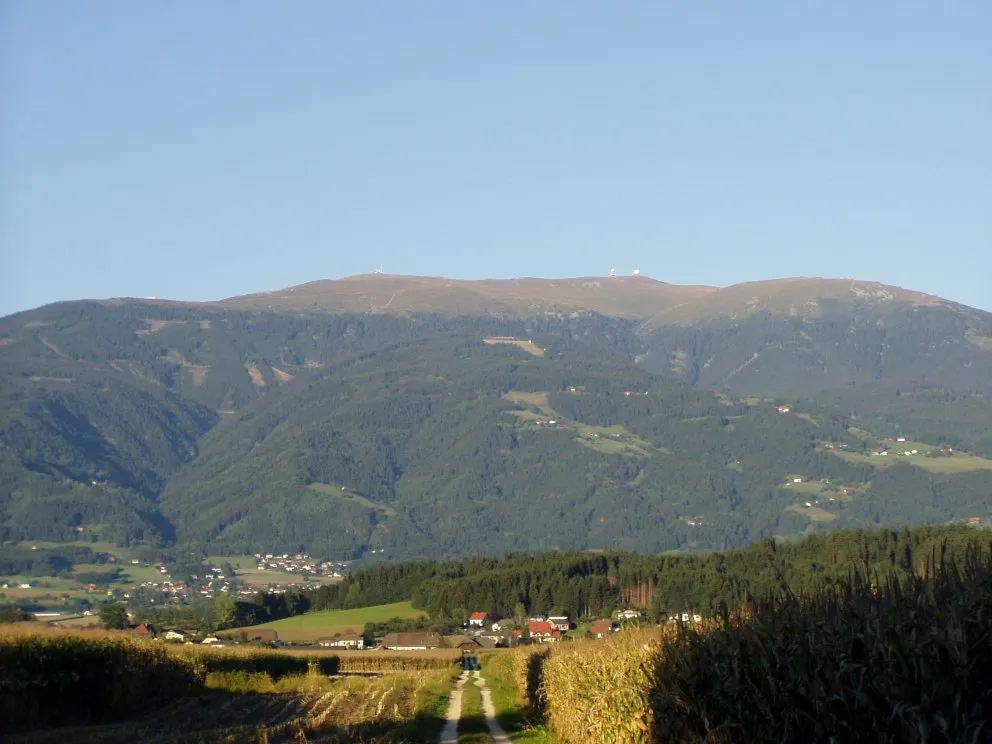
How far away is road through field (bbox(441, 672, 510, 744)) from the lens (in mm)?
27906

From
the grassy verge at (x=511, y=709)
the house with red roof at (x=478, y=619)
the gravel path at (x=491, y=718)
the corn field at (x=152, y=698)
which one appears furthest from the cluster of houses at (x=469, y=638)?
the corn field at (x=152, y=698)

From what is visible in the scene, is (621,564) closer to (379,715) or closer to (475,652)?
(475,652)

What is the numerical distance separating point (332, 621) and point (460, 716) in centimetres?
9481

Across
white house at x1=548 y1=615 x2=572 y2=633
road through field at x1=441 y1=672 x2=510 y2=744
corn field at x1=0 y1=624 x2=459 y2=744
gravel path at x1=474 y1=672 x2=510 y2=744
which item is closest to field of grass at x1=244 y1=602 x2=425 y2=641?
white house at x1=548 y1=615 x2=572 y2=633

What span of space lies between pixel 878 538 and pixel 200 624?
56473 millimetres

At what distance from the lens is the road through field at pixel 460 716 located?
27.9 metres

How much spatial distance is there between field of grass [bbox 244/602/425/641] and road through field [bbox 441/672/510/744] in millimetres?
59509

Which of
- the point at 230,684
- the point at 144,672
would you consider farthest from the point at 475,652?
the point at 144,672

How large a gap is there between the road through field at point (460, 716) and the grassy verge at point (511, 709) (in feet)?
0.63

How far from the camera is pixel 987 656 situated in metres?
10.1

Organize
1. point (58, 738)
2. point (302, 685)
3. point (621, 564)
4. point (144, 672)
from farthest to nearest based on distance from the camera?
1. point (621, 564)
2. point (302, 685)
3. point (144, 672)
4. point (58, 738)

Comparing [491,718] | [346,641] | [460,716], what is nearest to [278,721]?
[460,716]

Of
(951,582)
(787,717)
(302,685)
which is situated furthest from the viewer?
(302,685)

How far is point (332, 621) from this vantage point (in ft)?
420
